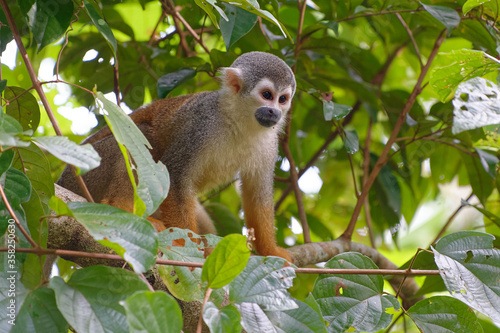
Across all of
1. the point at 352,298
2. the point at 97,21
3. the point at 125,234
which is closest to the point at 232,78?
the point at 97,21

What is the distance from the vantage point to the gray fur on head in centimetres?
323

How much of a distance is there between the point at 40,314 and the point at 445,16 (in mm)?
2556

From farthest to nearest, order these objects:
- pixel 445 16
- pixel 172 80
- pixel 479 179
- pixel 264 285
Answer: pixel 479 179
pixel 172 80
pixel 445 16
pixel 264 285

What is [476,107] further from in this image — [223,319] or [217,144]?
[217,144]

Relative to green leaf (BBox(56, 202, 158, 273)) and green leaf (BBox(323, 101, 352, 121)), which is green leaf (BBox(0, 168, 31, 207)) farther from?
green leaf (BBox(323, 101, 352, 121))

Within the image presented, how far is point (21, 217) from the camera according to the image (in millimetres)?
1636

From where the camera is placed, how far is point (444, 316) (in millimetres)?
1877

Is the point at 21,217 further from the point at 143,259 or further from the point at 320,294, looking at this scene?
the point at 320,294

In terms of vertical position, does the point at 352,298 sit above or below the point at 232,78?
below

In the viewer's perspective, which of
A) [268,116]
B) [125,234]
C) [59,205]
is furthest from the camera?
[268,116]

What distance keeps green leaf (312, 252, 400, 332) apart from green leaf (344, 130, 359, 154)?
1.24 metres

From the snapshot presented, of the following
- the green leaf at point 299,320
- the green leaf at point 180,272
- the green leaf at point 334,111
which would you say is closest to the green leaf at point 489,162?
the green leaf at point 334,111

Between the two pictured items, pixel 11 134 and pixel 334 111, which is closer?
pixel 11 134

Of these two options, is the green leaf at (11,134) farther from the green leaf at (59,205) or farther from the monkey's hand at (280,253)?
the monkey's hand at (280,253)
